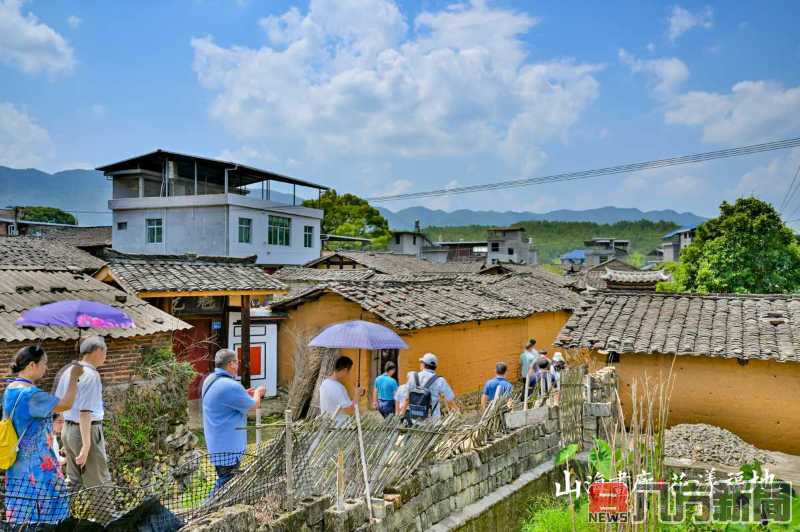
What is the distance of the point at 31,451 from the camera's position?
14.2 ft

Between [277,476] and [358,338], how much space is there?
201 inches

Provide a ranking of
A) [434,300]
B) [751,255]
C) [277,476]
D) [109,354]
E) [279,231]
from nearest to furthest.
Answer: [277,476] < [109,354] < [434,300] < [751,255] < [279,231]

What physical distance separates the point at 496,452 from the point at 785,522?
3.42 m

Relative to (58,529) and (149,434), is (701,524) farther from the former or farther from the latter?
(149,434)

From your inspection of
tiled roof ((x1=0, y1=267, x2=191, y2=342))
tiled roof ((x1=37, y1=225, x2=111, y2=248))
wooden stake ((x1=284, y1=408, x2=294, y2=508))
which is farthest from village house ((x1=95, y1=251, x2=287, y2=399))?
tiled roof ((x1=37, y1=225, x2=111, y2=248))

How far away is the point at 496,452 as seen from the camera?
7289mm

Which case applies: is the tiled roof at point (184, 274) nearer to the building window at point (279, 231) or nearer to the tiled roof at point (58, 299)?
the tiled roof at point (58, 299)

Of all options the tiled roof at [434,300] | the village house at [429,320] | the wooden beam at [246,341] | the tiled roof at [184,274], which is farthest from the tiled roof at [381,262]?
the tiled roof at [184,274]

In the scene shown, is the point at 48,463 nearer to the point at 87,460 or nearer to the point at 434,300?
the point at 87,460

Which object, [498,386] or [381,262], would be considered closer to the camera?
[498,386]

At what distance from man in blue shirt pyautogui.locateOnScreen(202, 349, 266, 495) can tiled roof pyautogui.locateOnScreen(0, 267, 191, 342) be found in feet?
13.9

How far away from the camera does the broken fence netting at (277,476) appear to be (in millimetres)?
4129

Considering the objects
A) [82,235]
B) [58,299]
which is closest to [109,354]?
[58,299]

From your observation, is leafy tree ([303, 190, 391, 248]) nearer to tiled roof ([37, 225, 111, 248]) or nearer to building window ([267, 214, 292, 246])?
building window ([267, 214, 292, 246])
